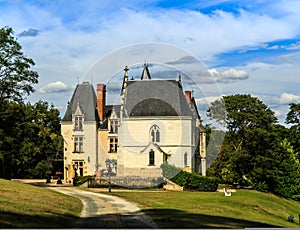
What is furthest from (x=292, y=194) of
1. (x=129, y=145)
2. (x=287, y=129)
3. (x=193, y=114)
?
(x=287, y=129)

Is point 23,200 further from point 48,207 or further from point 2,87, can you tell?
point 2,87

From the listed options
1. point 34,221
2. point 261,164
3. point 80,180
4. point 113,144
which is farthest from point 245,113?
point 34,221

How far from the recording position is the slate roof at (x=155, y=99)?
4288cm

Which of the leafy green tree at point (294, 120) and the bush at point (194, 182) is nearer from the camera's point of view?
the bush at point (194, 182)

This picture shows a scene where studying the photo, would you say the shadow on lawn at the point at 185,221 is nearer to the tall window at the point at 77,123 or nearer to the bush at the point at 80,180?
the bush at the point at 80,180

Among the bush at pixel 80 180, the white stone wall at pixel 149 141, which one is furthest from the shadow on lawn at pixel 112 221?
the white stone wall at pixel 149 141

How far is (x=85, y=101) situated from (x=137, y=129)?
7.52 metres

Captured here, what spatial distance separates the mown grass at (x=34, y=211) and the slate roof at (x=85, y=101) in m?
21.8

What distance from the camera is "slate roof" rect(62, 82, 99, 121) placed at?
4853 centimetres

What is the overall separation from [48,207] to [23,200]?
1.96 m

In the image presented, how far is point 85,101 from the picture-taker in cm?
5209

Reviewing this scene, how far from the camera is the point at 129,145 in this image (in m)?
48.6

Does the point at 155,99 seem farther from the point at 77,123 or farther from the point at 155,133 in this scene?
the point at 77,123

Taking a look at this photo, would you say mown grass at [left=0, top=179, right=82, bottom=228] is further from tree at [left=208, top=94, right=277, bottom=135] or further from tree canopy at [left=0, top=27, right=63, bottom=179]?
tree at [left=208, top=94, right=277, bottom=135]
